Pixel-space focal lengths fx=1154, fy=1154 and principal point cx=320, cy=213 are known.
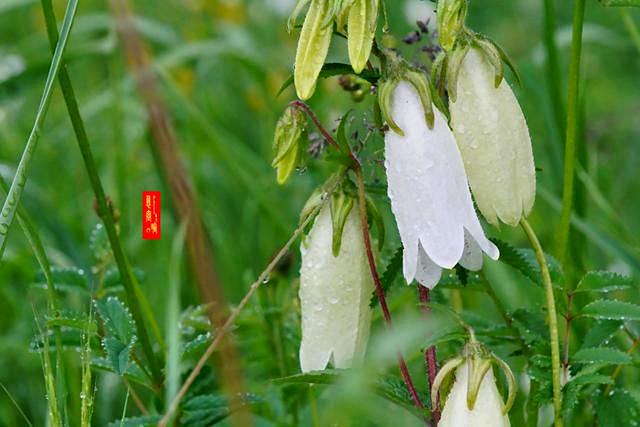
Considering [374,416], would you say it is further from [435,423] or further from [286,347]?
[286,347]

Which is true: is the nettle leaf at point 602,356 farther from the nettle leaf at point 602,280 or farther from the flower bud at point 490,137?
the flower bud at point 490,137

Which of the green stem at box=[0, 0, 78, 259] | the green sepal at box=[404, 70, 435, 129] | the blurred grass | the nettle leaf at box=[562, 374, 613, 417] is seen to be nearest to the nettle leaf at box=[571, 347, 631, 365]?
the nettle leaf at box=[562, 374, 613, 417]

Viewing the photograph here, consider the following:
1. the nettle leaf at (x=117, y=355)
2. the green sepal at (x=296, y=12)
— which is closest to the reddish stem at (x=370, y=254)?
the green sepal at (x=296, y=12)

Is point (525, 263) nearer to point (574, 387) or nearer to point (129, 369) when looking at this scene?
point (574, 387)

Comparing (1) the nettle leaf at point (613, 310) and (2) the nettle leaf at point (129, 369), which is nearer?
(1) the nettle leaf at point (613, 310)

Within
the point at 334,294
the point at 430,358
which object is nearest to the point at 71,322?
the point at 334,294

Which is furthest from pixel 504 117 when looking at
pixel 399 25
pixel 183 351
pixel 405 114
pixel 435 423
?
pixel 399 25

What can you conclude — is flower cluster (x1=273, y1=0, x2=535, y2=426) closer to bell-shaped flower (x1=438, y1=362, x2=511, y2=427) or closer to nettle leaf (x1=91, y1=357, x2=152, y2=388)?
bell-shaped flower (x1=438, y1=362, x2=511, y2=427)
